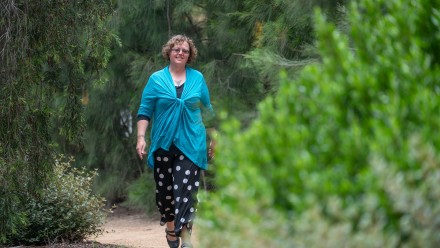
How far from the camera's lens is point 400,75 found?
10.5 ft

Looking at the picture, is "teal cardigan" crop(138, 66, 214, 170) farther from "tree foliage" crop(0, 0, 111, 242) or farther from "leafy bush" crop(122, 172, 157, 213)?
"leafy bush" crop(122, 172, 157, 213)

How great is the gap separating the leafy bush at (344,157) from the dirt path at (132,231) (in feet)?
18.1

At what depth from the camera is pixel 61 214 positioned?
8266 millimetres

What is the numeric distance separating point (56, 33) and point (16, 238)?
2.19m

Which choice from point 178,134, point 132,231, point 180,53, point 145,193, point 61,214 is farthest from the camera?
point 145,193

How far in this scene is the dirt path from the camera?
955 cm

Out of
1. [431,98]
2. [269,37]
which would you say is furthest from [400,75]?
[269,37]

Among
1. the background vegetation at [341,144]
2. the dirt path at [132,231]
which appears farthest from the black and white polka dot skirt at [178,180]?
the background vegetation at [341,144]

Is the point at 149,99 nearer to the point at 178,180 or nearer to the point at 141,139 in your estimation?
the point at 141,139

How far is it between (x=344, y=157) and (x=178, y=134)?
4.26 meters

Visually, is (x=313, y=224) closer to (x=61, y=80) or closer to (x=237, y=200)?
(x=237, y=200)

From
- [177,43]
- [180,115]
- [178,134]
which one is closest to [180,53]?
[177,43]

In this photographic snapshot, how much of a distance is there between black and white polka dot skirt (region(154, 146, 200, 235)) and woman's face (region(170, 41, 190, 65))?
0.77 m

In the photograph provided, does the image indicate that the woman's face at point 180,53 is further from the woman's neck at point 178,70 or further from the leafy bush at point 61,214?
the leafy bush at point 61,214
